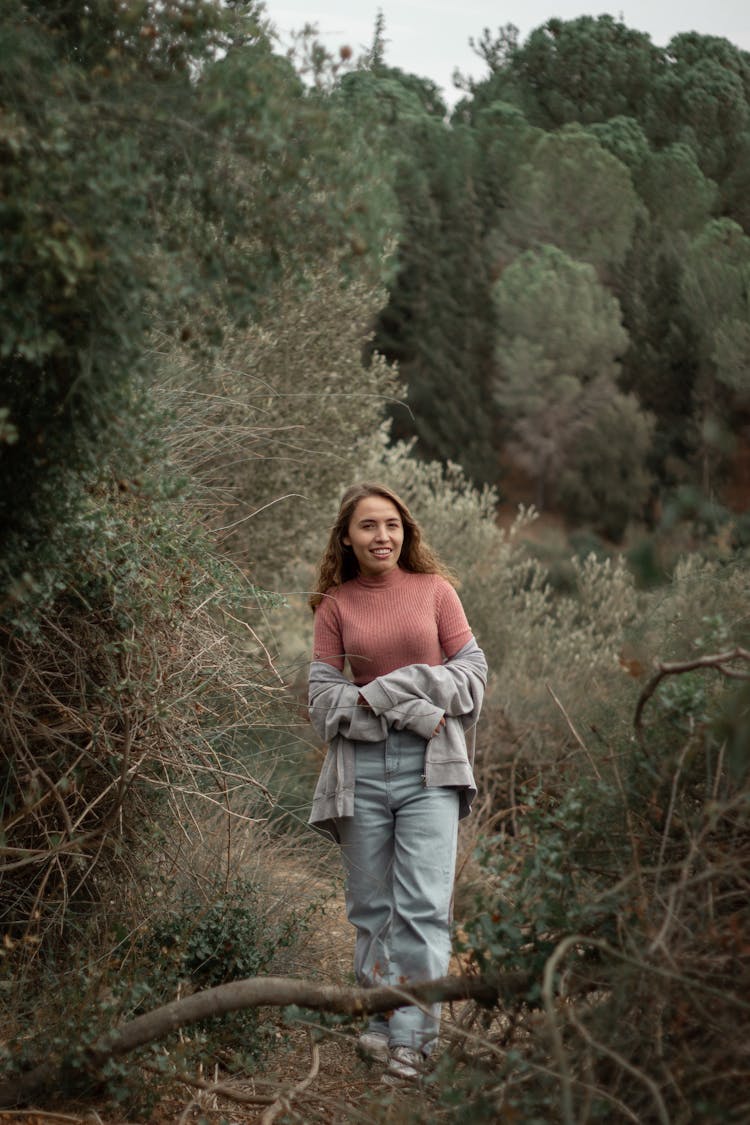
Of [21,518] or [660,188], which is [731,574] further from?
[660,188]

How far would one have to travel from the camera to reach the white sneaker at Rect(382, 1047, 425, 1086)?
3.35 m

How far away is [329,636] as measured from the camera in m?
4.45

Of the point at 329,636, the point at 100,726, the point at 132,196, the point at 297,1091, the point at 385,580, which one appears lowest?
the point at 297,1091

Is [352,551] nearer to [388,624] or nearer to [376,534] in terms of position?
[376,534]

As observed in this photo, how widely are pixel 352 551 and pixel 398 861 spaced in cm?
115

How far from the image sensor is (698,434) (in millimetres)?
25484

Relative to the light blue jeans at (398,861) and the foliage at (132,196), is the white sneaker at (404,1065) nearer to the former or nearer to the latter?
the light blue jeans at (398,861)

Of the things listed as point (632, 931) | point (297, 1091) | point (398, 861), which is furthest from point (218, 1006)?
point (632, 931)

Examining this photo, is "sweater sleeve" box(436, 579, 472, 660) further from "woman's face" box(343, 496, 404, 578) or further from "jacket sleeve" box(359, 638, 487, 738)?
"woman's face" box(343, 496, 404, 578)

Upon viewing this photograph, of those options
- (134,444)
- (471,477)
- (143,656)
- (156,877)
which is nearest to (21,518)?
(134,444)

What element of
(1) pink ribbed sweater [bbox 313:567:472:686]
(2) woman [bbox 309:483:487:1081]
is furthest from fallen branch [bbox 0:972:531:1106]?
(1) pink ribbed sweater [bbox 313:567:472:686]

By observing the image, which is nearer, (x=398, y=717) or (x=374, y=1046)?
(x=374, y=1046)

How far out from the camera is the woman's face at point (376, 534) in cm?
441

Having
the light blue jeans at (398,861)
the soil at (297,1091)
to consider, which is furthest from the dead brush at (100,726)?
the soil at (297,1091)
